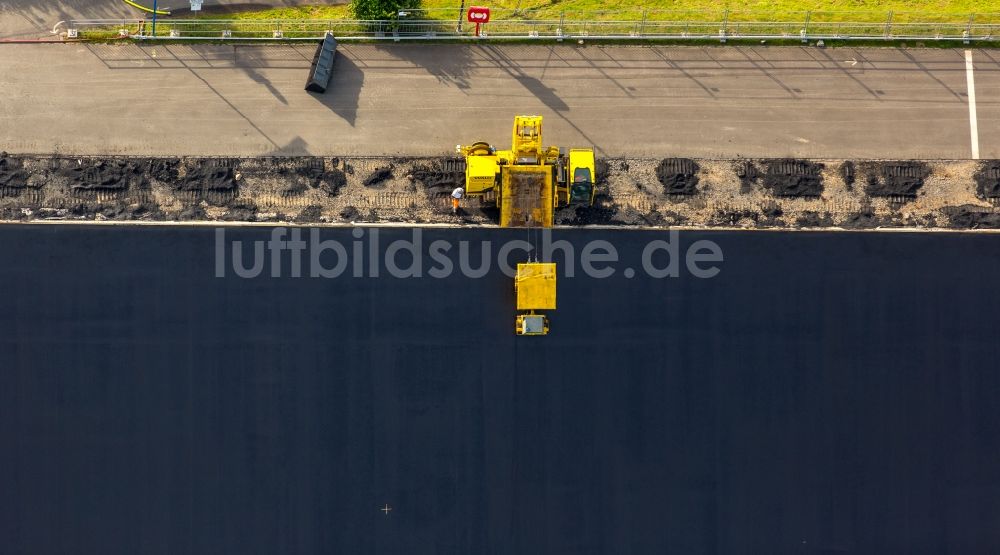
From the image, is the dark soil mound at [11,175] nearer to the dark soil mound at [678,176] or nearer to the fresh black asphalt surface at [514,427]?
the fresh black asphalt surface at [514,427]

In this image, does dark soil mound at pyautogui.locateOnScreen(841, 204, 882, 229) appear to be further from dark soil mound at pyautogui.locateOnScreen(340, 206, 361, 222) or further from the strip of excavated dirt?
dark soil mound at pyautogui.locateOnScreen(340, 206, 361, 222)

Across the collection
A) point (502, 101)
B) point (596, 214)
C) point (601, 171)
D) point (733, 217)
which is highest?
point (502, 101)

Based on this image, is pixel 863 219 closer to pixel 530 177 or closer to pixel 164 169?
pixel 530 177

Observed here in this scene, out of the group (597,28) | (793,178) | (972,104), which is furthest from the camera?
(597,28)

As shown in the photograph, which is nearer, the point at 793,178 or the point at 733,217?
the point at 733,217

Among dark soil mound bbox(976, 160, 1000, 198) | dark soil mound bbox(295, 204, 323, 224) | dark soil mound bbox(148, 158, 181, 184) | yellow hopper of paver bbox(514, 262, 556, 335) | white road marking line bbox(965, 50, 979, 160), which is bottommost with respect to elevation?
yellow hopper of paver bbox(514, 262, 556, 335)

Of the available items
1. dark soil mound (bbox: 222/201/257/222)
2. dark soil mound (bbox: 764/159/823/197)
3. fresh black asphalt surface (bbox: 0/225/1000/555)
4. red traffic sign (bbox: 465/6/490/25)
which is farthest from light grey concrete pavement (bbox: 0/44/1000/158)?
fresh black asphalt surface (bbox: 0/225/1000/555)

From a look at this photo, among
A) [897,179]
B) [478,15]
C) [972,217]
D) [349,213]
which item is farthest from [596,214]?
[972,217]
